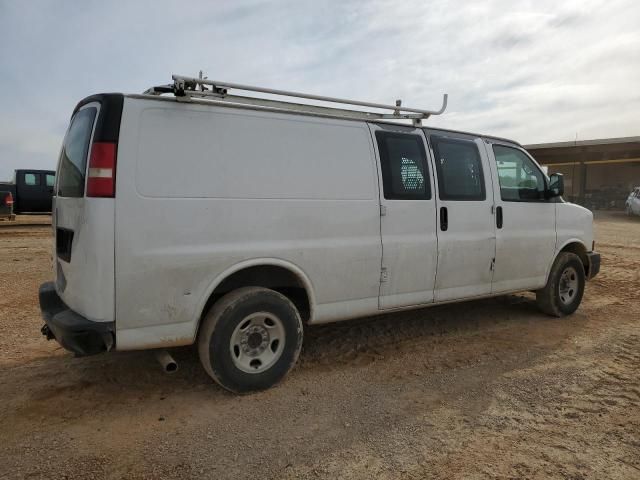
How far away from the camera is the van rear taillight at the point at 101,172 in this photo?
303 cm

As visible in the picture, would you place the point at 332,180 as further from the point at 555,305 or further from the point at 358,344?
the point at 555,305

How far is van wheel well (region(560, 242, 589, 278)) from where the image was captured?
19.8 feet

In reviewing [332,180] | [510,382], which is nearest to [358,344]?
[510,382]

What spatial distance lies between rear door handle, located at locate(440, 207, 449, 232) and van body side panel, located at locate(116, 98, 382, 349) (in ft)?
2.59

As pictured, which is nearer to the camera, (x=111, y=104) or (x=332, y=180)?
(x=111, y=104)

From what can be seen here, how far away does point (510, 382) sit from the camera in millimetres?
3922

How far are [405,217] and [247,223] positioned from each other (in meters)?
1.54

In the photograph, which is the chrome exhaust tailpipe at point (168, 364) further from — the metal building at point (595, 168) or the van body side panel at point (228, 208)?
the metal building at point (595, 168)

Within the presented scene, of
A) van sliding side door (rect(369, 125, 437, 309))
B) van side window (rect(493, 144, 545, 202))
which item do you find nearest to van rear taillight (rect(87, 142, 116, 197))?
van sliding side door (rect(369, 125, 437, 309))

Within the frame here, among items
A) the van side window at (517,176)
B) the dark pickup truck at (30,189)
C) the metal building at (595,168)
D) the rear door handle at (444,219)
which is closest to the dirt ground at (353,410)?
the rear door handle at (444,219)

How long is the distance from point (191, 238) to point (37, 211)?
1660cm

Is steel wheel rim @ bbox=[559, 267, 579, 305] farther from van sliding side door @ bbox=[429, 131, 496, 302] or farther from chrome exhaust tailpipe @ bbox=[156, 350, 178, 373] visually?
chrome exhaust tailpipe @ bbox=[156, 350, 178, 373]

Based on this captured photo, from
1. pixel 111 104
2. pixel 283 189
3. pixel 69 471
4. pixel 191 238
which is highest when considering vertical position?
pixel 111 104

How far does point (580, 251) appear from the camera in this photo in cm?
616
